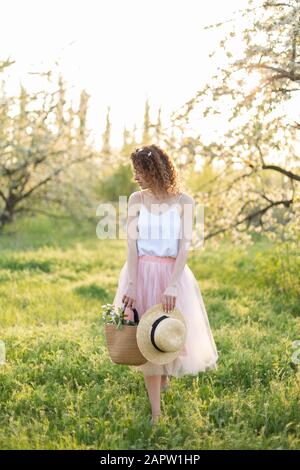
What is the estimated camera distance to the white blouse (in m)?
4.76

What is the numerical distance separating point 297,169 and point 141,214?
5.76 meters

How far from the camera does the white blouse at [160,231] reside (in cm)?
476

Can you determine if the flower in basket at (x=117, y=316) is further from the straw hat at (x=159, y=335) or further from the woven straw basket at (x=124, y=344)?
the straw hat at (x=159, y=335)

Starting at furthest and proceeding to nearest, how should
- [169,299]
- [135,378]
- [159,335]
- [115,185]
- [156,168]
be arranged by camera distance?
[115,185], [135,378], [156,168], [169,299], [159,335]

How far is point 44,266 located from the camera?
479 inches

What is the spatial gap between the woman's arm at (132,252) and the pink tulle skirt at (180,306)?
0.27 feet

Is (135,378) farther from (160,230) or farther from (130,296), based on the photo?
(160,230)

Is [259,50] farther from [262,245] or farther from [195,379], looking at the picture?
[262,245]

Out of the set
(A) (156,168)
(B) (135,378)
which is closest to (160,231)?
(A) (156,168)

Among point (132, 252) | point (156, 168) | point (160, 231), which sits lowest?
point (132, 252)

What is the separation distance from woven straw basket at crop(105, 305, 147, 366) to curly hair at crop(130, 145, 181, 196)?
3.37 feet

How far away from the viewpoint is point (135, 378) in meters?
5.62

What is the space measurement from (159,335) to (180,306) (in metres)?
0.53
